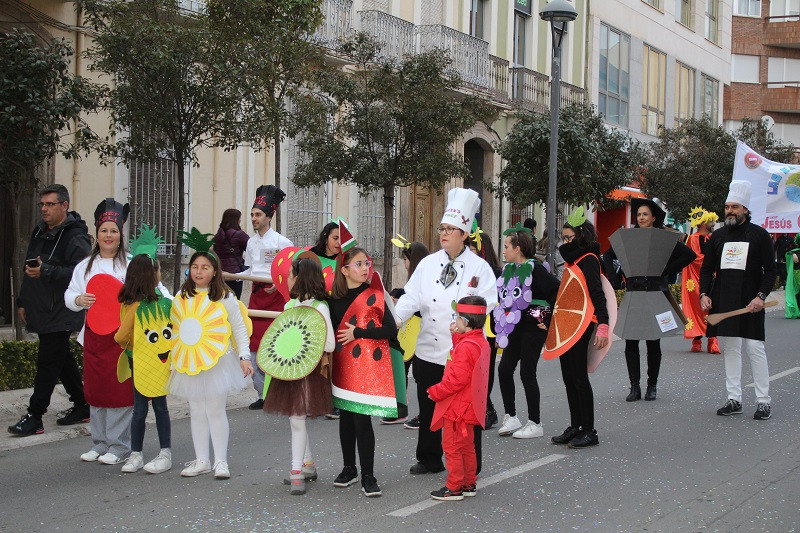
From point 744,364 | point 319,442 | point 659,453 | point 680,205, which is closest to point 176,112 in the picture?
point 319,442

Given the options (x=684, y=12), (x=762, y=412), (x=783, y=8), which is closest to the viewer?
(x=762, y=412)

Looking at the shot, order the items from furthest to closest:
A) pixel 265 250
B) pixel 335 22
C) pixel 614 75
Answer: pixel 614 75 → pixel 335 22 → pixel 265 250

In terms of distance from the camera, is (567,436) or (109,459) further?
(567,436)

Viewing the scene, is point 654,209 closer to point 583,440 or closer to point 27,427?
point 583,440

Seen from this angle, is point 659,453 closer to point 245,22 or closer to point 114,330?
point 114,330

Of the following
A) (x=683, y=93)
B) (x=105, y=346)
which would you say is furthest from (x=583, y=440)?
(x=683, y=93)

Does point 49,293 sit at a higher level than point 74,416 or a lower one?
higher

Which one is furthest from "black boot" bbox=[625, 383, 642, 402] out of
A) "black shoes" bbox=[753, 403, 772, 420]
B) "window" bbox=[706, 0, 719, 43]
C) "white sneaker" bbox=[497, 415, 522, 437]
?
"window" bbox=[706, 0, 719, 43]

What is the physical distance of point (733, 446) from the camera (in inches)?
332

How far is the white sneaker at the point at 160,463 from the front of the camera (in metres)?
7.32

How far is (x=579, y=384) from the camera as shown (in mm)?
8281

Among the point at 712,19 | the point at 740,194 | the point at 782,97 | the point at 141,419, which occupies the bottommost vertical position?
the point at 141,419

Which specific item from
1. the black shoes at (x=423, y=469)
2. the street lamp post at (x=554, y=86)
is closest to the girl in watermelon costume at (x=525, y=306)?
the black shoes at (x=423, y=469)

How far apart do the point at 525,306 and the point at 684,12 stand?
3384 cm
